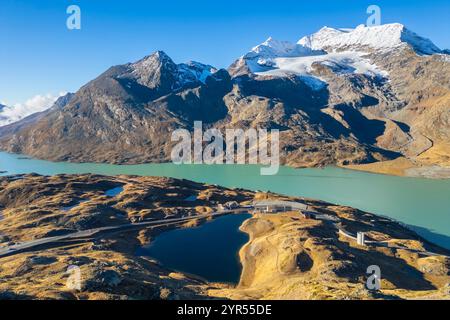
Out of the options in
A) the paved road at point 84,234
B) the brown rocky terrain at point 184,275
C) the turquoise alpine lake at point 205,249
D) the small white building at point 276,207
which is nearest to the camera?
the brown rocky terrain at point 184,275

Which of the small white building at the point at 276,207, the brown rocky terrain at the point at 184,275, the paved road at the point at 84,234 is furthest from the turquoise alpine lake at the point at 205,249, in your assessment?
the small white building at the point at 276,207

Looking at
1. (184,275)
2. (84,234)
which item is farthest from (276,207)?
(84,234)

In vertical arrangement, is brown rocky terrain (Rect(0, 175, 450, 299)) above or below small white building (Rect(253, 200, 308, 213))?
below

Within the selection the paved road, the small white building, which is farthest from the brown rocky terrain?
the small white building

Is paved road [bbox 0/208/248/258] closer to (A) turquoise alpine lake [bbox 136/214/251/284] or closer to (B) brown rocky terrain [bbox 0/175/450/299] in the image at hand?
(B) brown rocky terrain [bbox 0/175/450/299]

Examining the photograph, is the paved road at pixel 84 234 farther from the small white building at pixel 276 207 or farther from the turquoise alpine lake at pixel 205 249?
the turquoise alpine lake at pixel 205 249

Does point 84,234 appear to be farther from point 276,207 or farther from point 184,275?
point 276,207
